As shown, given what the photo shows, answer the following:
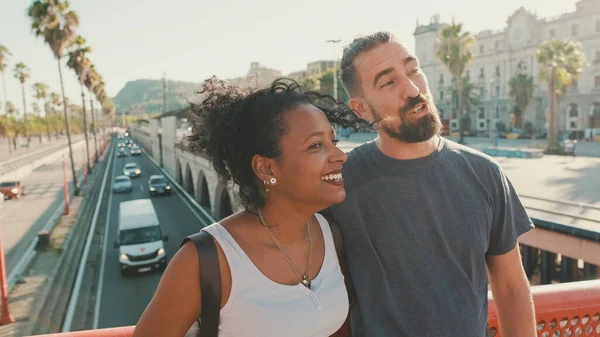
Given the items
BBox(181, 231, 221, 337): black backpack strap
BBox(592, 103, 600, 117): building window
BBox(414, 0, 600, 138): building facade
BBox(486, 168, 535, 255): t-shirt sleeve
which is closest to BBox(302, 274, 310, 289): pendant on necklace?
BBox(181, 231, 221, 337): black backpack strap

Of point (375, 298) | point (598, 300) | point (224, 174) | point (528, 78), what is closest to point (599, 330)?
point (598, 300)

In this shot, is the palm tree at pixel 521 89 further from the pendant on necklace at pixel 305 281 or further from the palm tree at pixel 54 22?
the pendant on necklace at pixel 305 281

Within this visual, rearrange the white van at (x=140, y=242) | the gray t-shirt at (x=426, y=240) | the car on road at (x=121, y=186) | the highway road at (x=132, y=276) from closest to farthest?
the gray t-shirt at (x=426, y=240) → the highway road at (x=132, y=276) → the white van at (x=140, y=242) → the car on road at (x=121, y=186)

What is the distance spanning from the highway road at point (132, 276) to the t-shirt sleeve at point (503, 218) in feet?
44.4

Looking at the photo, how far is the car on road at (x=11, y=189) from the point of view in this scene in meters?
32.2

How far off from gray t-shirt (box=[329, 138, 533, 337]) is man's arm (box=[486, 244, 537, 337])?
8 centimetres

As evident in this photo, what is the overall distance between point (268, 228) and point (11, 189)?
118 ft

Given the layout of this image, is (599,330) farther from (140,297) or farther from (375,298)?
(140,297)

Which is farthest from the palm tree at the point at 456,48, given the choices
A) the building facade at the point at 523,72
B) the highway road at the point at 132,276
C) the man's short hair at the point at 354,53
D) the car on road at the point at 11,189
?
the man's short hair at the point at 354,53

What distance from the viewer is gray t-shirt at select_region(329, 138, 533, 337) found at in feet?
6.73

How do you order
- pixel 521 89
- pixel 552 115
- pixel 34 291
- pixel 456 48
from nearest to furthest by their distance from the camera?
pixel 34 291, pixel 552 115, pixel 456 48, pixel 521 89

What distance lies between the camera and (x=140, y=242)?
60.6 feet

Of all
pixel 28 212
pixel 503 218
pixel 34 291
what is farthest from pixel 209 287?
pixel 28 212

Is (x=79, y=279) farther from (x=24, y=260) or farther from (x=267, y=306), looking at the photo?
(x=267, y=306)
